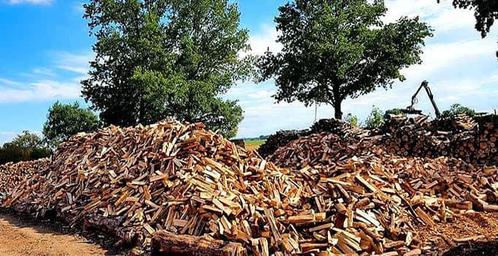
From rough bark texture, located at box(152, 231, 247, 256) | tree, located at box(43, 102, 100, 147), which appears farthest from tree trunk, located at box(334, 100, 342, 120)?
rough bark texture, located at box(152, 231, 247, 256)

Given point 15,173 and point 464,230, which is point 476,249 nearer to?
point 464,230

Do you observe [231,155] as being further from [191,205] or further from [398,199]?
[398,199]

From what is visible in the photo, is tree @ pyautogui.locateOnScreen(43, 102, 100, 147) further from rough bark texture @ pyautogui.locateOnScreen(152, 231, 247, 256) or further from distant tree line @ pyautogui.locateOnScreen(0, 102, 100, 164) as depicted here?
rough bark texture @ pyautogui.locateOnScreen(152, 231, 247, 256)

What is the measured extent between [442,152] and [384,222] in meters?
6.22

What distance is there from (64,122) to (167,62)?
15194 mm

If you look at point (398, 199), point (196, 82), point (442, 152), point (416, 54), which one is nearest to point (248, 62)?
point (196, 82)

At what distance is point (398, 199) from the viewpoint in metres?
7.46

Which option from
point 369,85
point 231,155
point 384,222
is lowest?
point 384,222

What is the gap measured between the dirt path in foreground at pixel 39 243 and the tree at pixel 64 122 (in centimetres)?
2914

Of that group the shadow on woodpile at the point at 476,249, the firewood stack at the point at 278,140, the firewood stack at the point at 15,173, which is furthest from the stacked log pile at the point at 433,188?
the firewood stack at the point at 15,173

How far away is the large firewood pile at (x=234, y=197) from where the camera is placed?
6234mm

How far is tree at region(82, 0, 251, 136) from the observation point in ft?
84.2

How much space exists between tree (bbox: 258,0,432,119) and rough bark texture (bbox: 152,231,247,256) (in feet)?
64.0

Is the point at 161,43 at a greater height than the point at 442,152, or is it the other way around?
the point at 161,43
